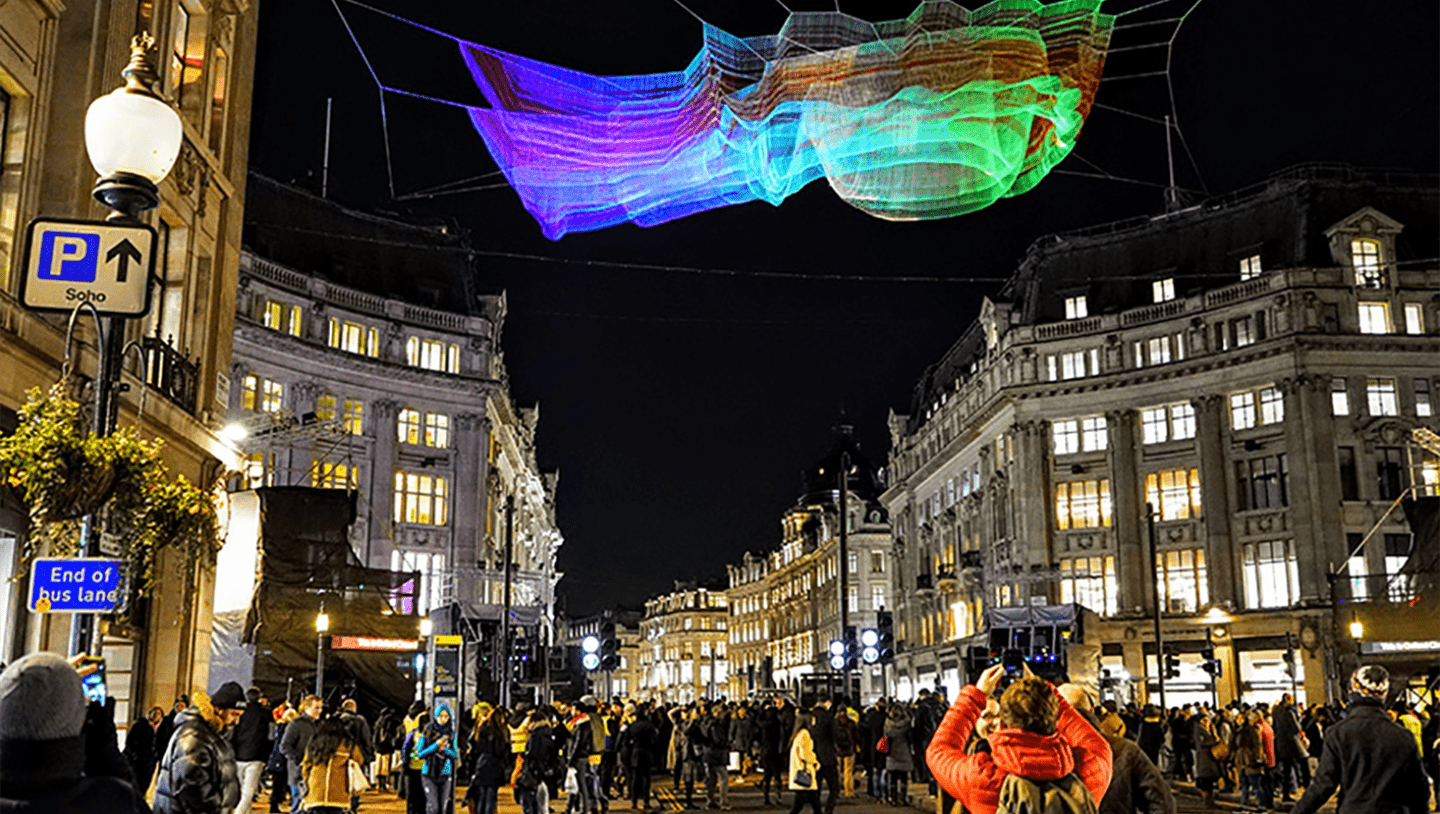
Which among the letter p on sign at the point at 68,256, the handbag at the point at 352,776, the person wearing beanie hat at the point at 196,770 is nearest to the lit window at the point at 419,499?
the handbag at the point at 352,776

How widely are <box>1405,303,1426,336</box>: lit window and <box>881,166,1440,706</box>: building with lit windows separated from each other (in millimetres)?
80

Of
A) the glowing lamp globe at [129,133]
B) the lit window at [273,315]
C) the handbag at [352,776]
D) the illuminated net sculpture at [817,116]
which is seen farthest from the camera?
the lit window at [273,315]

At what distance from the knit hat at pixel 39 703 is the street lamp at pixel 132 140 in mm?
5350

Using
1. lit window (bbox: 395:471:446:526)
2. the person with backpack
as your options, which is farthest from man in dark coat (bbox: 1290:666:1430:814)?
lit window (bbox: 395:471:446:526)

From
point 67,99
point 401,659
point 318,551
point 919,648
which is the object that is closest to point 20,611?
point 67,99

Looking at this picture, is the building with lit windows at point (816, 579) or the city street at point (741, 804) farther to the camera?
the building with lit windows at point (816, 579)

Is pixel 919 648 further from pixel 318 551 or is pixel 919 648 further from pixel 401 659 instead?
pixel 318 551

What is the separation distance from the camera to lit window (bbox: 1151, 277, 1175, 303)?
6359cm

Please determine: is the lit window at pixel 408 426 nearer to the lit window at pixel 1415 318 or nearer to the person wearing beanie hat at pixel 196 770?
the lit window at pixel 1415 318

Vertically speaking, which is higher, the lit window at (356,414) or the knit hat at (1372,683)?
the lit window at (356,414)

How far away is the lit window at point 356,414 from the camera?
2162 inches

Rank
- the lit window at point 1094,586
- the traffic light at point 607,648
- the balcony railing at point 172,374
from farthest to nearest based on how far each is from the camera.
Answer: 1. the lit window at point 1094,586
2. the traffic light at point 607,648
3. the balcony railing at point 172,374

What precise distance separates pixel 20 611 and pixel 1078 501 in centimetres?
5655

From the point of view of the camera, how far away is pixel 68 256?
8883 millimetres
